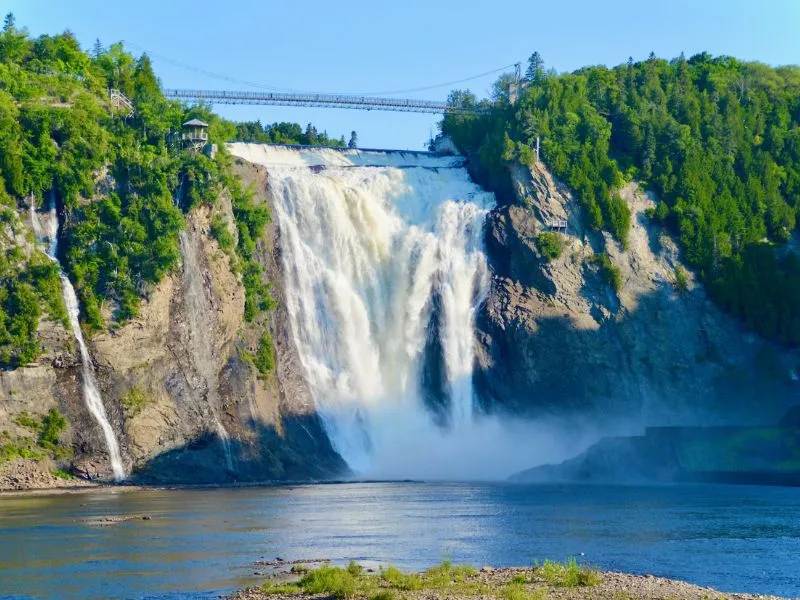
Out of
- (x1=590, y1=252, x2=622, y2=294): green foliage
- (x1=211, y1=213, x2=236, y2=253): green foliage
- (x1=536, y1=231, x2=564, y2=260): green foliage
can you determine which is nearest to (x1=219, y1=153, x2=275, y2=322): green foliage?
(x1=211, y1=213, x2=236, y2=253): green foliage

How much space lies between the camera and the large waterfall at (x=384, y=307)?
4158 inches

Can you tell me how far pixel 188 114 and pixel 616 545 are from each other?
201ft

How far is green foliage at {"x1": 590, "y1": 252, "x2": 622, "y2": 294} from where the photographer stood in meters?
114

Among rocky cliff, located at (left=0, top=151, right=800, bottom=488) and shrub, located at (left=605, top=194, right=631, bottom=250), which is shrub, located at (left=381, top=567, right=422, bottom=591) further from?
shrub, located at (left=605, top=194, right=631, bottom=250)

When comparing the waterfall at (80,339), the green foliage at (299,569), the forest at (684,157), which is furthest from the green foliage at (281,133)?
the green foliage at (299,569)

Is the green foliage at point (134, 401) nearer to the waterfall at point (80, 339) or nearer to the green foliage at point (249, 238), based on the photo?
the waterfall at point (80, 339)

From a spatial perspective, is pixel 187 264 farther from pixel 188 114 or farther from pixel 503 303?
pixel 503 303

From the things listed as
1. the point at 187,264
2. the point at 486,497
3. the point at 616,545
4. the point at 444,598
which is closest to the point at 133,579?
the point at 444,598

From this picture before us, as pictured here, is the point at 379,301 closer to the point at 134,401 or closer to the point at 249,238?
the point at 249,238

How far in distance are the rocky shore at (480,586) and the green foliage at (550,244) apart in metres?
68.7

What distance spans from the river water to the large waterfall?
791 inches

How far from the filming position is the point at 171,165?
10031cm

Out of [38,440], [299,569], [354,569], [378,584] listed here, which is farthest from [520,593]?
[38,440]

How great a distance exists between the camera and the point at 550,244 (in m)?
114
